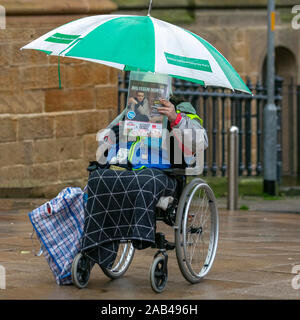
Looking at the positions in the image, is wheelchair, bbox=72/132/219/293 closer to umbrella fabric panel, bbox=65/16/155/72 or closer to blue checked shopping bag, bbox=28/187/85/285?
blue checked shopping bag, bbox=28/187/85/285

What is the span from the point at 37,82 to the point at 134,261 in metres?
4.89

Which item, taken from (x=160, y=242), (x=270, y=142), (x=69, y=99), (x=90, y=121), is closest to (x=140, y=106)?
(x=160, y=242)

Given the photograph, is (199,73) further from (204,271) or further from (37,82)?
(37,82)

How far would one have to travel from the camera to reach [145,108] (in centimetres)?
625

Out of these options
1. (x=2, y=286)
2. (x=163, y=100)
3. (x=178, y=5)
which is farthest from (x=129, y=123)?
(x=178, y=5)

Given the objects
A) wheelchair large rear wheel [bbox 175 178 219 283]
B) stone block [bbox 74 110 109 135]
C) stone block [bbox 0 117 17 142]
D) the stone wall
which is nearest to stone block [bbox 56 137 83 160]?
stone block [bbox 74 110 109 135]

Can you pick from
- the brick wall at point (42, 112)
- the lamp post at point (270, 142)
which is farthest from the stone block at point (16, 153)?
the lamp post at point (270, 142)

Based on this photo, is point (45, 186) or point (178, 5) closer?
point (45, 186)

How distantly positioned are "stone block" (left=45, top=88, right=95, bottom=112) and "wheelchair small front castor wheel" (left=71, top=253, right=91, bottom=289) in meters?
5.99

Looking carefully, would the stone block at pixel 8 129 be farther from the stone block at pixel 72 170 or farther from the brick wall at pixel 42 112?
the stone block at pixel 72 170

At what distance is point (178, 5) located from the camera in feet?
57.8

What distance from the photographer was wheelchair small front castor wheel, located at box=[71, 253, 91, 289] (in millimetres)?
6027

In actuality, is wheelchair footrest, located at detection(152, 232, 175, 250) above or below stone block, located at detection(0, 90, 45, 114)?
below

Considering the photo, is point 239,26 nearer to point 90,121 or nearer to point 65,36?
point 90,121
